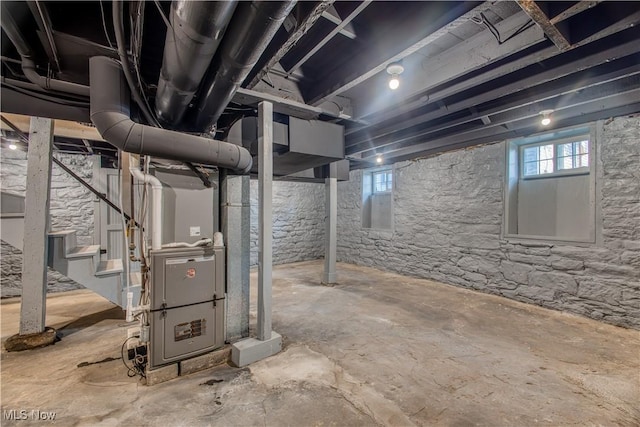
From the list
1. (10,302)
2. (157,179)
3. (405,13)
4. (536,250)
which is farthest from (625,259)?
(10,302)

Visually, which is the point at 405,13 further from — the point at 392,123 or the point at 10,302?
the point at 10,302

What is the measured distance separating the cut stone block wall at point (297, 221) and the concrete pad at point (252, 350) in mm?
3802

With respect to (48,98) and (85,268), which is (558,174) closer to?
(48,98)

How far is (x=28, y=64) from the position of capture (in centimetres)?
161

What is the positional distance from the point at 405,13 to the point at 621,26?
3.68 ft

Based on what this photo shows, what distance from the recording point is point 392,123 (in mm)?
3129

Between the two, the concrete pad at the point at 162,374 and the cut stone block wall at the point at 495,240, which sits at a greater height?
the cut stone block wall at the point at 495,240

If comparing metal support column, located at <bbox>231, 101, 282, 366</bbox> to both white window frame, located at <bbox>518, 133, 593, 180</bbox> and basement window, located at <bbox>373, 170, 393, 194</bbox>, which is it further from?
basement window, located at <bbox>373, 170, 393, 194</bbox>

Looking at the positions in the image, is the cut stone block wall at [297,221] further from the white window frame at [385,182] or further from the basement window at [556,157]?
the basement window at [556,157]

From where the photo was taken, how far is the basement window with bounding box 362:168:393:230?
19.1 feet

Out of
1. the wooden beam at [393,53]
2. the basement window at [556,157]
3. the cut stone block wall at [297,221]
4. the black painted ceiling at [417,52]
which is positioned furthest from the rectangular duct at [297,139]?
the cut stone block wall at [297,221]

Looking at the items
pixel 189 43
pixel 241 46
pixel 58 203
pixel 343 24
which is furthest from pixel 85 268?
pixel 343 24

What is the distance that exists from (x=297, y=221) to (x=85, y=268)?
4191mm

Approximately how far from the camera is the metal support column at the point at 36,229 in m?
2.46
